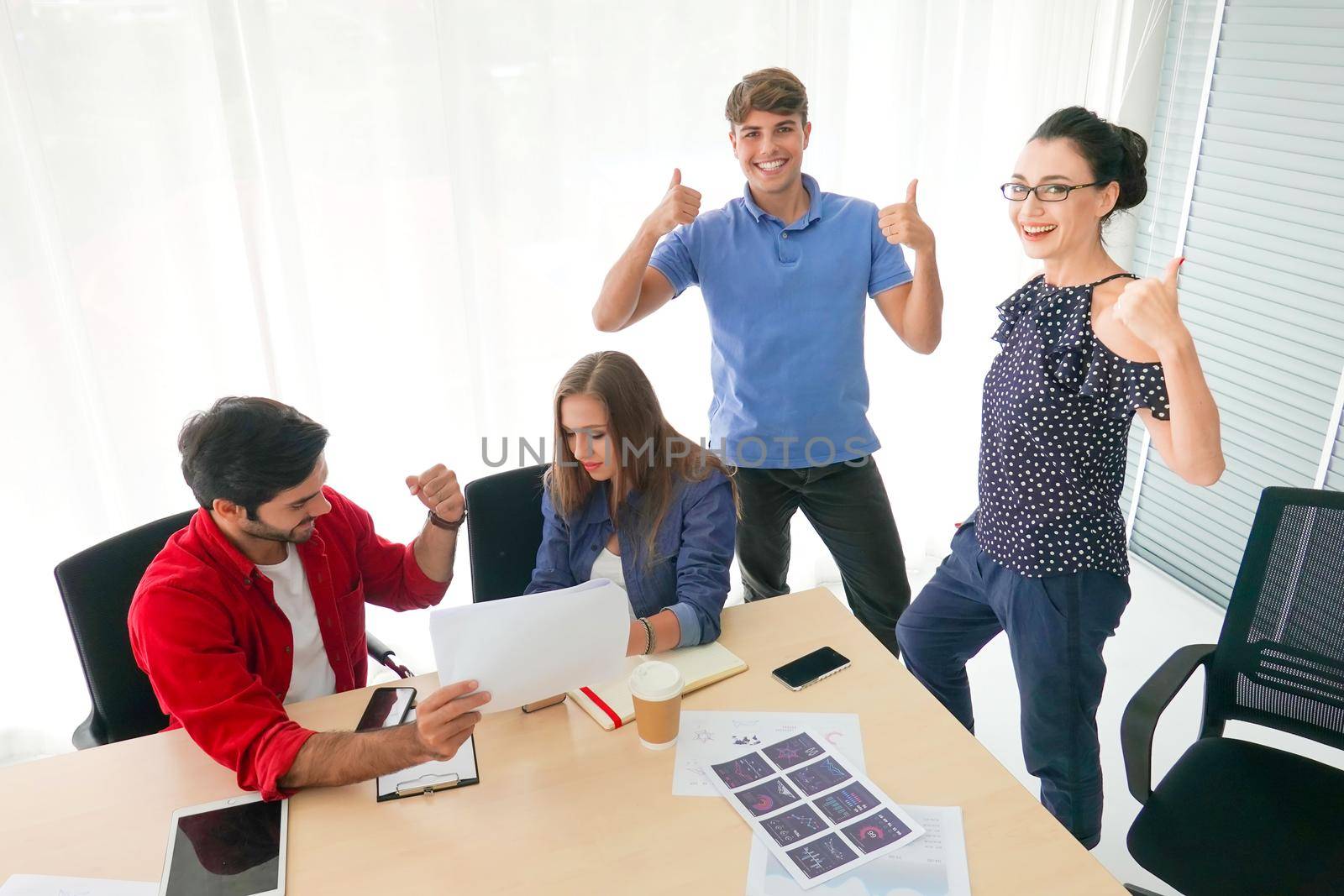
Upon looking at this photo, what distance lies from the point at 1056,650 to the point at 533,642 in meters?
1.07

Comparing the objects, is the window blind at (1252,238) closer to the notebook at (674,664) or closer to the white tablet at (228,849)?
the notebook at (674,664)

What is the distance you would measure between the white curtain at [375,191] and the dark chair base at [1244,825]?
180cm

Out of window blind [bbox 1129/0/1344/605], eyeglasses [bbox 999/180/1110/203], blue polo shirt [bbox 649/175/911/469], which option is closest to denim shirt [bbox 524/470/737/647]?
blue polo shirt [bbox 649/175/911/469]

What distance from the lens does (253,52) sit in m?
2.37

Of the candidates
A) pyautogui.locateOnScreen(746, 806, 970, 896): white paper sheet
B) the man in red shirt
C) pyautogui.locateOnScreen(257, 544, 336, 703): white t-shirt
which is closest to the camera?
pyautogui.locateOnScreen(746, 806, 970, 896): white paper sheet

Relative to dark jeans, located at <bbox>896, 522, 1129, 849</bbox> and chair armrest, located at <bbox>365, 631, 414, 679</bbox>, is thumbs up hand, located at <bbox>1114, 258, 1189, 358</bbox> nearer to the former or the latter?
dark jeans, located at <bbox>896, 522, 1129, 849</bbox>

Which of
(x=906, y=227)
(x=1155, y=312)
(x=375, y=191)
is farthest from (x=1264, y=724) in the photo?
(x=375, y=191)

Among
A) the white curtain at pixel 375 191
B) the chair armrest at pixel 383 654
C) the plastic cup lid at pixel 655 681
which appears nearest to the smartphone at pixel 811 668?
the plastic cup lid at pixel 655 681

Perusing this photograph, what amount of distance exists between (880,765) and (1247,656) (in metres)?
0.84

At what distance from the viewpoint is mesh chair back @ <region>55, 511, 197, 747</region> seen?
68.7 inches

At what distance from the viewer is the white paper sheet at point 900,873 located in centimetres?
126

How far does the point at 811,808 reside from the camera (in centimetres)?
139

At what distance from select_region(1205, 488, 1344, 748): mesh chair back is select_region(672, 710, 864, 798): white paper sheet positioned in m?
0.82

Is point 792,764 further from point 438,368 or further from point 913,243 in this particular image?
point 438,368
